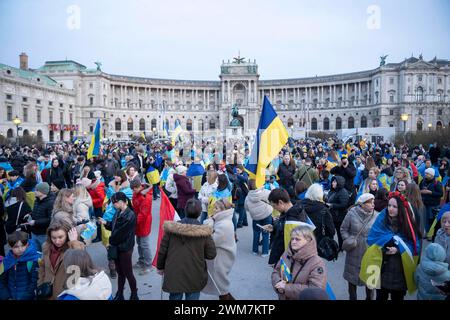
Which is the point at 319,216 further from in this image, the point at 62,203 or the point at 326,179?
the point at 326,179

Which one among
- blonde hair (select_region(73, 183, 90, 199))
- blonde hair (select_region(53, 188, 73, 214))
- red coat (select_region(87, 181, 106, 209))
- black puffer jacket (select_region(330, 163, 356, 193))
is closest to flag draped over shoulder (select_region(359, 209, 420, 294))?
blonde hair (select_region(53, 188, 73, 214))

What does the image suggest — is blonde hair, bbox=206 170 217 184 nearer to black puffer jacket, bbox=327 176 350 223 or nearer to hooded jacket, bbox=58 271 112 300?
black puffer jacket, bbox=327 176 350 223

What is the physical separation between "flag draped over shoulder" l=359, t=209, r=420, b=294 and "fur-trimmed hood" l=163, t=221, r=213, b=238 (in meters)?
2.28

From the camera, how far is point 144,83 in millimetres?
86125

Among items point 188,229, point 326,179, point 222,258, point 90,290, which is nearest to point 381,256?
point 222,258

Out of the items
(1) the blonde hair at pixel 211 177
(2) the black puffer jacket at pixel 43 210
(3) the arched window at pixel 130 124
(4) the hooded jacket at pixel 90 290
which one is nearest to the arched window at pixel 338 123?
(3) the arched window at pixel 130 124

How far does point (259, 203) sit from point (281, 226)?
267 cm

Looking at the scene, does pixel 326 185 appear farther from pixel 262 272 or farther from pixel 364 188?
pixel 262 272

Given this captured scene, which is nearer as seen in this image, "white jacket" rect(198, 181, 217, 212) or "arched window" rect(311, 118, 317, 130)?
"white jacket" rect(198, 181, 217, 212)

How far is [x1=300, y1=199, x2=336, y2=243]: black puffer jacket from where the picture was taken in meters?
5.68

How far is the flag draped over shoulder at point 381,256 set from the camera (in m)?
4.48

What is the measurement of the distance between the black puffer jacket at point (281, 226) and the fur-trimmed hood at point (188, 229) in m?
1.36

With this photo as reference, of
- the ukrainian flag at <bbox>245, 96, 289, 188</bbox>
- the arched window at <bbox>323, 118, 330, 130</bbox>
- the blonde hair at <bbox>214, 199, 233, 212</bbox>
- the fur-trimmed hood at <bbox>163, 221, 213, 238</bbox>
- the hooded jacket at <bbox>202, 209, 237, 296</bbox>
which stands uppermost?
the arched window at <bbox>323, 118, 330, 130</bbox>
